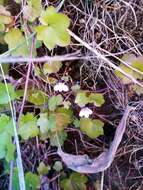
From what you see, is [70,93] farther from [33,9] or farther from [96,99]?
[33,9]

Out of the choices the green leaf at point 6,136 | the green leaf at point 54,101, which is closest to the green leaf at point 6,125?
the green leaf at point 6,136

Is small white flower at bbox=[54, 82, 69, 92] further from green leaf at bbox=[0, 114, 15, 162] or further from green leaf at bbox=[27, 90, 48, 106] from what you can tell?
green leaf at bbox=[0, 114, 15, 162]

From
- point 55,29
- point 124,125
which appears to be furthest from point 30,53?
point 124,125

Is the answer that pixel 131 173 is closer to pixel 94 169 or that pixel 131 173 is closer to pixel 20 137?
pixel 94 169

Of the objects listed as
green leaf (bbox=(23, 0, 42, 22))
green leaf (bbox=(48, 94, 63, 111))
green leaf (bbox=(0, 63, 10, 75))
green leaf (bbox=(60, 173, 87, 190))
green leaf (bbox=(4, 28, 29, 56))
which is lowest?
green leaf (bbox=(60, 173, 87, 190))

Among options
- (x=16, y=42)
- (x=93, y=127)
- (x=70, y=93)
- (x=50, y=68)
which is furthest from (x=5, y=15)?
(x=93, y=127)

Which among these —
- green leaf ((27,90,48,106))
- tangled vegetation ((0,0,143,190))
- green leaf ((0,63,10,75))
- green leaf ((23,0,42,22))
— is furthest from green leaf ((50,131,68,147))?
green leaf ((23,0,42,22))
